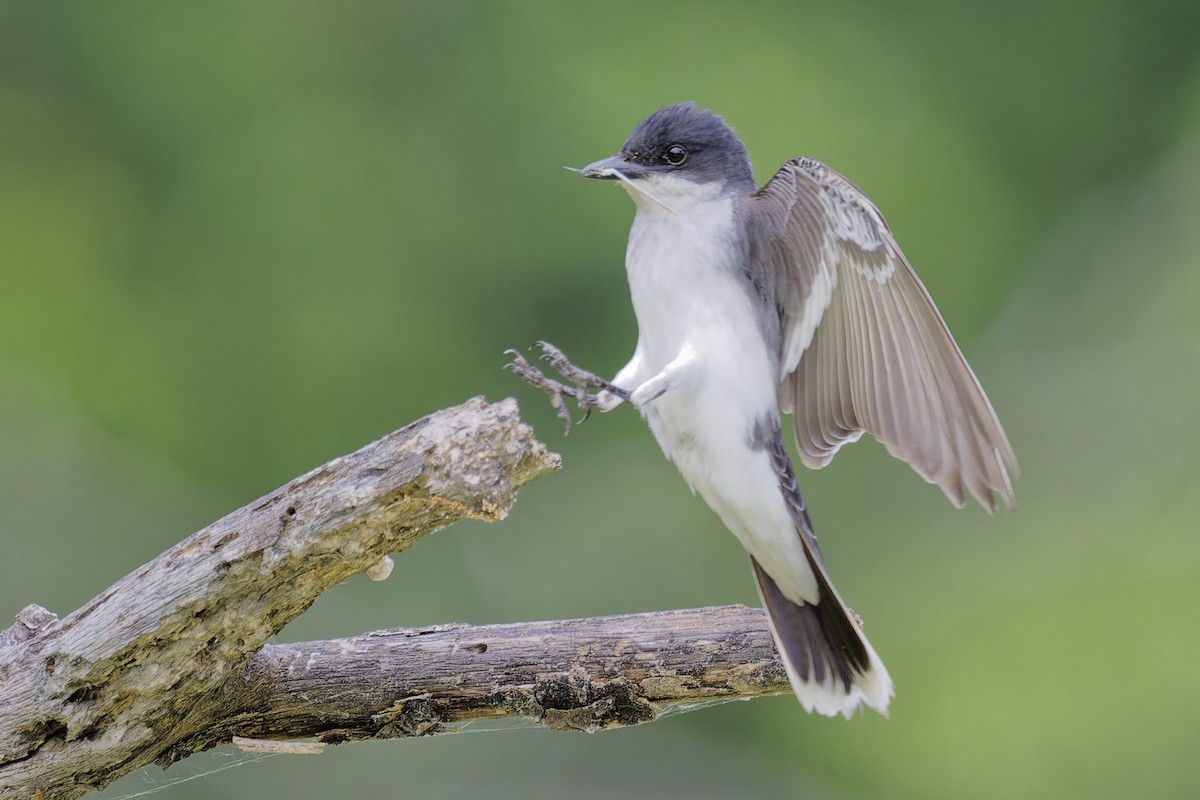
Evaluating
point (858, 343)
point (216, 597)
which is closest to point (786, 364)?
point (858, 343)

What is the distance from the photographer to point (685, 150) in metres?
4.21

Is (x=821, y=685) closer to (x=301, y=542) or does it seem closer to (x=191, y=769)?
(x=301, y=542)

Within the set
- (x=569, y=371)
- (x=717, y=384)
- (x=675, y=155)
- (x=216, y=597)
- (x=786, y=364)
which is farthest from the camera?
(x=675, y=155)

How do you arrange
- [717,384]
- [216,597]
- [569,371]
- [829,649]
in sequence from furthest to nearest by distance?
[717,384]
[829,649]
[569,371]
[216,597]

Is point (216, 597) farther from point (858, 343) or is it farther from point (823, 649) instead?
point (858, 343)

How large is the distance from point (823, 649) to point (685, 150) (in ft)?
4.66

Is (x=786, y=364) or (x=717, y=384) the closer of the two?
(x=717, y=384)

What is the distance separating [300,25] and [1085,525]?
5526 millimetres

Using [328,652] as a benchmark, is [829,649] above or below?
below

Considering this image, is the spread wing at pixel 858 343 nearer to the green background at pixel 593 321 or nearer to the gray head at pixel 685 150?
the gray head at pixel 685 150

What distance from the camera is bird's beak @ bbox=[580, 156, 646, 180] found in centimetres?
405

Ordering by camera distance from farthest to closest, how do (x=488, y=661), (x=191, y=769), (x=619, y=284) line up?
(x=619, y=284)
(x=191, y=769)
(x=488, y=661)

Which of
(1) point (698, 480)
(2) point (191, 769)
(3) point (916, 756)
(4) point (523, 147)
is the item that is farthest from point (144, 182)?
(1) point (698, 480)

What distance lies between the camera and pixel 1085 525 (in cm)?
726
